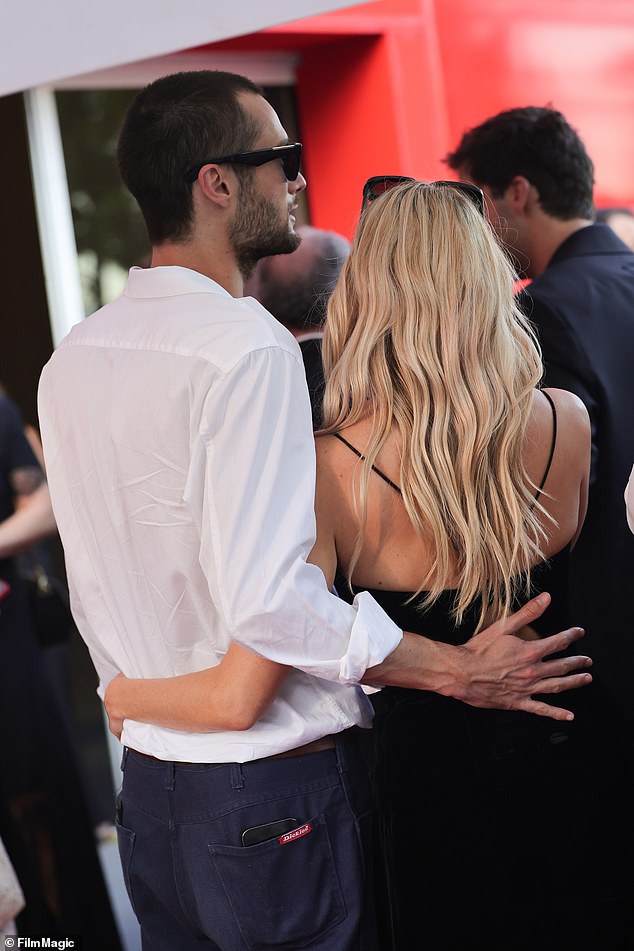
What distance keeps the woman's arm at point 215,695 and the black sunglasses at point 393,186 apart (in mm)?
757

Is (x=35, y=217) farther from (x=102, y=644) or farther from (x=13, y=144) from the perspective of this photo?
(x=102, y=644)

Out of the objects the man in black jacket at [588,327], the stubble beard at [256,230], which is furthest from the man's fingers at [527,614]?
the stubble beard at [256,230]

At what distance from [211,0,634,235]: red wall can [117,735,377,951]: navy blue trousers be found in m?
2.57

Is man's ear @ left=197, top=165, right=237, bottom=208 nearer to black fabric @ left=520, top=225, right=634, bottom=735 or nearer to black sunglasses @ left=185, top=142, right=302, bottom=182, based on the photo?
black sunglasses @ left=185, top=142, right=302, bottom=182

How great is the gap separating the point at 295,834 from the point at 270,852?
0.04 metres

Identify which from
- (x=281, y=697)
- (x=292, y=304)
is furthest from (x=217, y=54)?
(x=281, y=697)

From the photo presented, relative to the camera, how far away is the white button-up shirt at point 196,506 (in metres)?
1.33

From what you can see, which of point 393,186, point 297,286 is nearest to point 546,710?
point 393,186

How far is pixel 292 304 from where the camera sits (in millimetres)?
2500

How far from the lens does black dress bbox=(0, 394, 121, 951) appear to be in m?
2.98

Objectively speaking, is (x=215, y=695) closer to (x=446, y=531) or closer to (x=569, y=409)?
(x=446, y=531)

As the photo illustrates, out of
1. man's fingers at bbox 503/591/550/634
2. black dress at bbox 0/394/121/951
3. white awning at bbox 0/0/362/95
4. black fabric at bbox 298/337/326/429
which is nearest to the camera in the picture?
man's fingers at bbox 503/591/550/634

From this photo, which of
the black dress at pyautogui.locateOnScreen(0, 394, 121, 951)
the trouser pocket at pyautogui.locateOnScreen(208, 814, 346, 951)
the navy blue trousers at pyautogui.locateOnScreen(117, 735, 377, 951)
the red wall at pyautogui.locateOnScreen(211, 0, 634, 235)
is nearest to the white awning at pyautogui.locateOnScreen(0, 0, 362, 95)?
the navy blue trousers at pyautogui.locateOnScreen(117, 735, 377, 951)

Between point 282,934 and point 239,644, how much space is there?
44 cm
